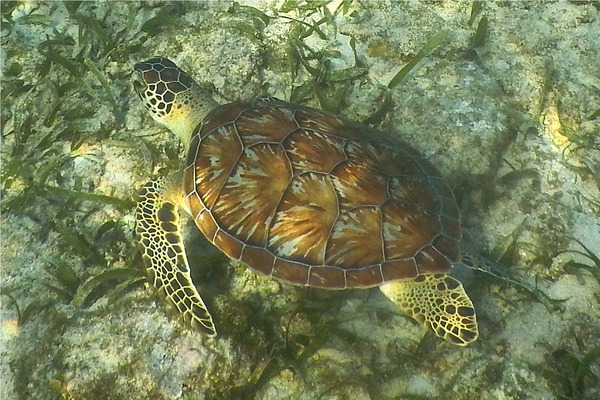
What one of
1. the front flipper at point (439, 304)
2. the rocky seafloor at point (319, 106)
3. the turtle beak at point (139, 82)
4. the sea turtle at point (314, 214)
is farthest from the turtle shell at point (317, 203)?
the turtle beak at point (139, 82)

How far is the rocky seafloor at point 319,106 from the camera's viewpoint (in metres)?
2.04

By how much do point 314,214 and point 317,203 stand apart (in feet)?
0.17

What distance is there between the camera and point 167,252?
2199 millimetres

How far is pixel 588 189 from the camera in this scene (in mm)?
2641

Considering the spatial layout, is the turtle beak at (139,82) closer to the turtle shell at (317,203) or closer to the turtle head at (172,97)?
the turtle head at (172,97)

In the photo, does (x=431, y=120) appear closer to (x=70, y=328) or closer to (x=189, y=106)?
(x=189, y=106)

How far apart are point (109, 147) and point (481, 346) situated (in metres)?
2.40

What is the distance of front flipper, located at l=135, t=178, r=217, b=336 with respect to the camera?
2070 mm

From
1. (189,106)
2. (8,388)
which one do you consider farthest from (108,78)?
(8,388)

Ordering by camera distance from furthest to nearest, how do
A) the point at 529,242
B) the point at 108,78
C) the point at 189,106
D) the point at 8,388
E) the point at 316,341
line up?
the point at 108,78, the point at 189,106, the point at 529,242, the point at 316,341, the point at 8,388

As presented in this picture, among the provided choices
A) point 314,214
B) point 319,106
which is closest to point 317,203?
point 314,214

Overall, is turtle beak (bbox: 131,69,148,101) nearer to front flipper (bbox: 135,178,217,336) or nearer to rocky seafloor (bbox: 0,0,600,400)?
rocky seafloor (bbox: 0,0,600,400)

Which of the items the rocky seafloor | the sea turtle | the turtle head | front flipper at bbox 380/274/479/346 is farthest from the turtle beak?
front flipper at bbox 380/274/479/346

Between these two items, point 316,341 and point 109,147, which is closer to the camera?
point 316,341
